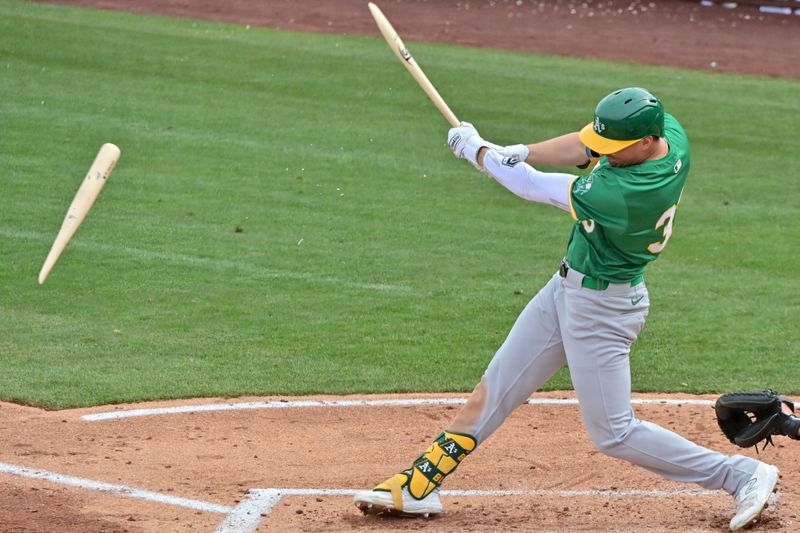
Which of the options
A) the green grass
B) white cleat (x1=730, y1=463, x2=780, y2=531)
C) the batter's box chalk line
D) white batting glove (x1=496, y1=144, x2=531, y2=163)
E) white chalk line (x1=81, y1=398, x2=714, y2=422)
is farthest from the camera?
the green grass

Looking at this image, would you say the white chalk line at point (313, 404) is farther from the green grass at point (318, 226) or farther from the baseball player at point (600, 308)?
the baseball player at point (600, 308)

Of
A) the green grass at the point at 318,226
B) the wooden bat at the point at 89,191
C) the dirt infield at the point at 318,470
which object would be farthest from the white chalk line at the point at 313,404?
the wooden bat at the point at 89,191

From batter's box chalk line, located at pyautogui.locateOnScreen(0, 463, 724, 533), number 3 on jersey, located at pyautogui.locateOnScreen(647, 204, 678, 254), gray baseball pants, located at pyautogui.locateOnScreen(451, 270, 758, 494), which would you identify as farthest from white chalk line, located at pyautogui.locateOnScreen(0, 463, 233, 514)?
number 3 on jersey, located at pyautogui.locateOnScreen(647, 204, 678, 254)

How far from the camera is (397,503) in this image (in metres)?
5.49

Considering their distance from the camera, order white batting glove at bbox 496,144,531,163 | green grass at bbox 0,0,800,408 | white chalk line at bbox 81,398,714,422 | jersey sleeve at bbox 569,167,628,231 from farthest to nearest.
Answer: green grass at bbox 0,0,800,408
white chalk line at bbox 81,398,714,422
white batting glove at bbox 496,144,531,163
jersey sleeve at bbox 569,167,628,231

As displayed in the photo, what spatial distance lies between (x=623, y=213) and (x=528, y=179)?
1.43ft

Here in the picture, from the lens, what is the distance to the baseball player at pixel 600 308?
501 cm

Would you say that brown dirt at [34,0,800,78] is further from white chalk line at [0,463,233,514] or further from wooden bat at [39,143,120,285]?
white chalk line at [0,463,233,514]

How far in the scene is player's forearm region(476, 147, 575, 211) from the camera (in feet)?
16.6

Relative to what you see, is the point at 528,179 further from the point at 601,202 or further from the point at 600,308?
the point at 600,308

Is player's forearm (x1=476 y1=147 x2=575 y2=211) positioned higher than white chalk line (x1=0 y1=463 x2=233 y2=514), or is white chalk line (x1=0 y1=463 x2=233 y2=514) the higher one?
player's forearm (x1=476 y1=147 x2=575 y2=211)

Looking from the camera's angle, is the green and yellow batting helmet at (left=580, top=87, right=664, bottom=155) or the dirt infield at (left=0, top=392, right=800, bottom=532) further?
the dirt infield at (left=0, top=392, right=800, bottom=532)

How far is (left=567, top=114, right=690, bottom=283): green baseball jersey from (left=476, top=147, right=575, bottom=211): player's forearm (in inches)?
2.9

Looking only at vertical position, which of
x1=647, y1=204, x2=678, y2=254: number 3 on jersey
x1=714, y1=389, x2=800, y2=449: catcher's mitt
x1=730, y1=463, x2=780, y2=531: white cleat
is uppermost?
x1=647, y1=204, x2=678, y2=254: number 3 on jersey
